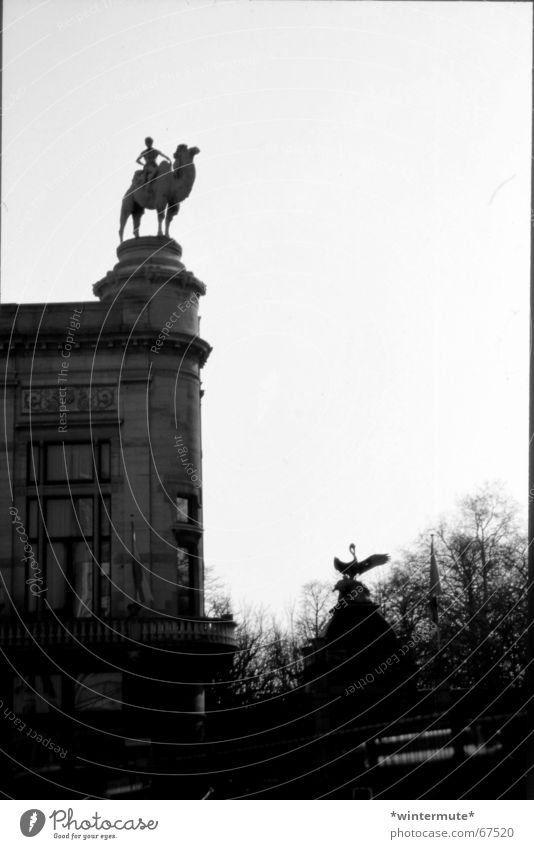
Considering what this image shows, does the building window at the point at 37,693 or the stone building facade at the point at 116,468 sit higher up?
the stone building facade at the point at 116,468

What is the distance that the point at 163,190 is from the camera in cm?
4450

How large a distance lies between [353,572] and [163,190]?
1254 centimetres

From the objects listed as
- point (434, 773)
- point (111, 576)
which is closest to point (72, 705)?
point (111, 576)

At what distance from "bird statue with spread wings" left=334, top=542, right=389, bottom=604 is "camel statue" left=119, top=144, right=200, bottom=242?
37.6ft

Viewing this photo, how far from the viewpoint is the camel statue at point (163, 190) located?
142 feet

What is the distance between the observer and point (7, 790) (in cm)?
2964

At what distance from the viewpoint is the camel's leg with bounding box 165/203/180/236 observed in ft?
149

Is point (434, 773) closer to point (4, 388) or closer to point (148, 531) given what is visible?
point (148, 531)

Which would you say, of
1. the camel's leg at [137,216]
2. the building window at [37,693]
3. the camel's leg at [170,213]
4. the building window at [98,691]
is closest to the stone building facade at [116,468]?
the building window at [37,693]

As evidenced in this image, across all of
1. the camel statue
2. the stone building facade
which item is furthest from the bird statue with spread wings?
the camel statue

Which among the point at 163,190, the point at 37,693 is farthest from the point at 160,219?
the point at 37,693

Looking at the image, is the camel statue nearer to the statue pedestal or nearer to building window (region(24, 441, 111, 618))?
the statue pedestal

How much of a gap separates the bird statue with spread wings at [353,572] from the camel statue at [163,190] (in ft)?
37.6

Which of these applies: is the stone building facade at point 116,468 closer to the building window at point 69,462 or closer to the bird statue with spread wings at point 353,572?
the building window at point 69,462
